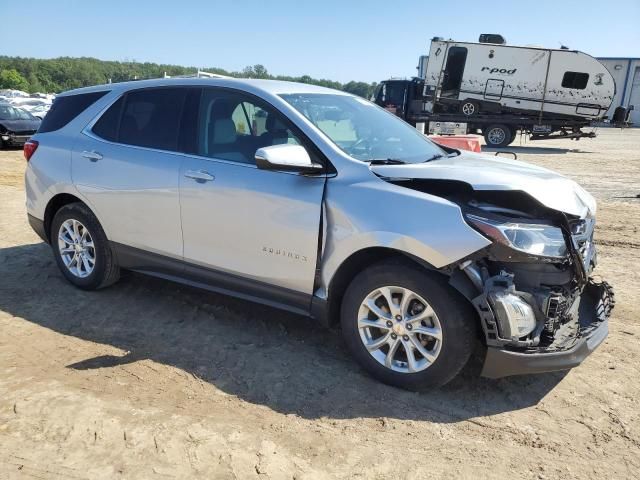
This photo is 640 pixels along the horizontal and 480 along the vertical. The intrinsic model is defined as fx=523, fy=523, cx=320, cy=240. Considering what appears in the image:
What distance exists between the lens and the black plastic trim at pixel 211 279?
355 cm

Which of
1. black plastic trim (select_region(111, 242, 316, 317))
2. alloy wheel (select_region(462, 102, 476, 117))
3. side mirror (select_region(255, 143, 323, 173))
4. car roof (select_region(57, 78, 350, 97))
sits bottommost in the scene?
black plastic trim (select_region(111, 242, 316, 317))

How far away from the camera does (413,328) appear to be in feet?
10.2

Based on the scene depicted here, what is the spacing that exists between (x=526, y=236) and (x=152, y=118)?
299 cm

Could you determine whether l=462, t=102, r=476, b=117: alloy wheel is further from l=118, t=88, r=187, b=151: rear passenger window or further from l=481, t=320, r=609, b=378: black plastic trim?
l=481, t=320, r=609, b=378: black plastic trim

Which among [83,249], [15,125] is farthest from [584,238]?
[15,125]

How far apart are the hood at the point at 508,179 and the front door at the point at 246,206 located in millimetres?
590

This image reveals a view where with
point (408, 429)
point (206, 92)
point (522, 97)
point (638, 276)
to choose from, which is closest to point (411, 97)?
point (522, 97)

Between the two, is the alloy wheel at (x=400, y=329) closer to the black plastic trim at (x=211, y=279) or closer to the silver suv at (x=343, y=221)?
the silver suv at (x=343, y=221)

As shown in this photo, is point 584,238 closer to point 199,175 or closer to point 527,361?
point 527,361

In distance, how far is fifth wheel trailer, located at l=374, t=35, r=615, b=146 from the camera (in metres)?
19.2

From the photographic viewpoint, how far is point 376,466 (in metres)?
2.57

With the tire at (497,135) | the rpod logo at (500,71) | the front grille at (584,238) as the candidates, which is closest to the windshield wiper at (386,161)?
the front grille at (584,238)

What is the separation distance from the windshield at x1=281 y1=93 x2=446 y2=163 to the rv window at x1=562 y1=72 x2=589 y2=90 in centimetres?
1778

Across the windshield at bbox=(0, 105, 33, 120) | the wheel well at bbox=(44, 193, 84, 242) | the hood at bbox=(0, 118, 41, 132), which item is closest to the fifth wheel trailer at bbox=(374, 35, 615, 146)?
the hood at bbox=(0, 118, 41, 132)
